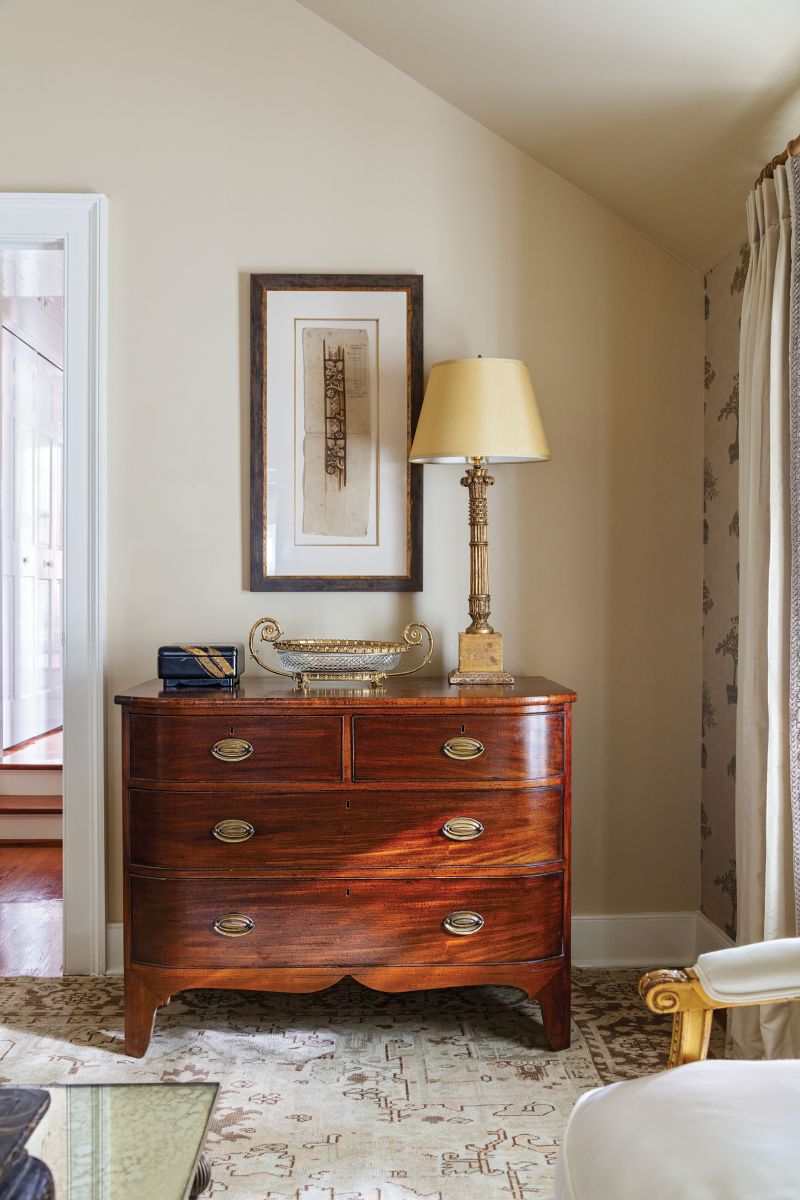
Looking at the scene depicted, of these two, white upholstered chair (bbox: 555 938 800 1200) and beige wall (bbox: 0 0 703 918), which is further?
beige wall (bbox: 0 0 703 918)

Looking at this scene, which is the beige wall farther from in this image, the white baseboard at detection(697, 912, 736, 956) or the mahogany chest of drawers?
the mahogany chest of drawers

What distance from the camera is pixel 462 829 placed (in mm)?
2389

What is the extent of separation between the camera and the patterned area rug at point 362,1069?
6.26 feet

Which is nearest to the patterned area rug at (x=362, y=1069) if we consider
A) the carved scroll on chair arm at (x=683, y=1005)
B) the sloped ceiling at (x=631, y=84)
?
the carved scroll on chair arm at (x=683, y=1005)

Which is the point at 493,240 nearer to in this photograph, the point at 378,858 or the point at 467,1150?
the point at 378,858

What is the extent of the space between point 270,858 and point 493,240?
1.87m

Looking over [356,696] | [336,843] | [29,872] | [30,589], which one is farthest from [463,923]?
[30,589]

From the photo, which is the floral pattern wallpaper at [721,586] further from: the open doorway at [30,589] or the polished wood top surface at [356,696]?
the open doorway at [30,589]

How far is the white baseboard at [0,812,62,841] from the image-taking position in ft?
15.0

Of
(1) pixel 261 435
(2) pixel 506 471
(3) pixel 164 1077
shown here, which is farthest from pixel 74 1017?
(2) pixel 506 471

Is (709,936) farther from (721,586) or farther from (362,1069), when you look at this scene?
(362,1069)

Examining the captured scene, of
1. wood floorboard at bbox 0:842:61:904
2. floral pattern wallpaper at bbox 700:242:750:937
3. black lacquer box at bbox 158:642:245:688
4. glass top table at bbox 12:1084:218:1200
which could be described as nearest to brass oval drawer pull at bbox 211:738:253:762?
black lacquer box at bbox 158:642:245:688

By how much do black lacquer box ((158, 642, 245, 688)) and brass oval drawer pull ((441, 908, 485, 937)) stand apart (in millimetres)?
800

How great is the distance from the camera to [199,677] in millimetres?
2559
